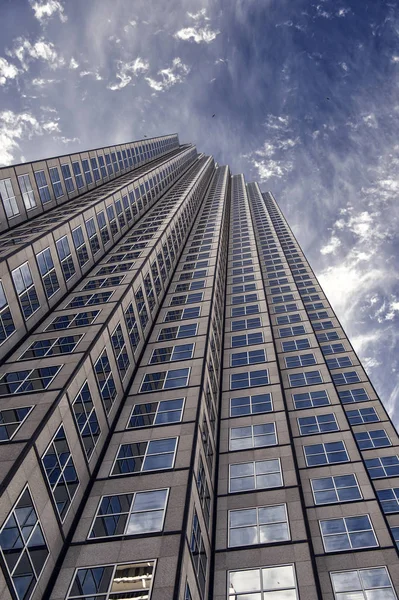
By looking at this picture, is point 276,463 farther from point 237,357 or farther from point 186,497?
point 237,357

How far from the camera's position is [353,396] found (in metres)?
43.8

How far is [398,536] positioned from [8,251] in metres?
35.8

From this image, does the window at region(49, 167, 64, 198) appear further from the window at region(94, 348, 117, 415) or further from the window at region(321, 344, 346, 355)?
the window at region(321, 344, 346, 355)

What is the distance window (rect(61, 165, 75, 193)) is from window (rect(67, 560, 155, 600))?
50400 millimetres

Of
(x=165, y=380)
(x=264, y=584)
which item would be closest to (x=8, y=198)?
(x=165, y=380)

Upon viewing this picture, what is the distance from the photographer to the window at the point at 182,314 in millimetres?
42969

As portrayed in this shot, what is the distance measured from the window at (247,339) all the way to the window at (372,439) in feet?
43.2

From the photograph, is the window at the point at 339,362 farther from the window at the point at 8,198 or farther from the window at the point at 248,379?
the window at the point at 8,198

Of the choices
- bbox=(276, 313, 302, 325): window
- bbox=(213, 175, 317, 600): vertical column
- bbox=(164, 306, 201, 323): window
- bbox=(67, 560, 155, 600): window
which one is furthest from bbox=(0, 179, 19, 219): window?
Answer: bbox=(67, 560, 155, 600): window

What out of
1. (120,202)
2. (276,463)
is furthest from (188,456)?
(120,202)

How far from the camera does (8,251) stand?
32031 millimetres

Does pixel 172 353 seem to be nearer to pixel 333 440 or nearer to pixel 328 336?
pixel 333 440

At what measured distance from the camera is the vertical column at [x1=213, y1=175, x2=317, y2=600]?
21422 millimetres

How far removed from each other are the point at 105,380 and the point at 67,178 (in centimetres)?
3952
